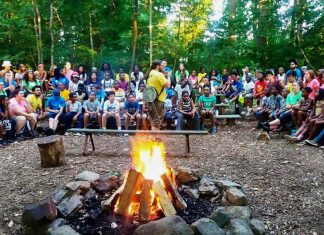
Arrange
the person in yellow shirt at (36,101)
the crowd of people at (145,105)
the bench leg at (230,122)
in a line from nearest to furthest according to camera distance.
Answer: the crowd of people at (145,105)
the person in yellow shirt at (36,101)
the bench leg at (230,122)

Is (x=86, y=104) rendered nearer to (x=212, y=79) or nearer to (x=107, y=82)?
(x=107, y=82)

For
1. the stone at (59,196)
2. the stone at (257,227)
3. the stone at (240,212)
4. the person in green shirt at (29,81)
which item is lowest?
the stone at (257,227)

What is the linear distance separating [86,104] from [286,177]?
646 cm

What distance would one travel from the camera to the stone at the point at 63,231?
3902 mm

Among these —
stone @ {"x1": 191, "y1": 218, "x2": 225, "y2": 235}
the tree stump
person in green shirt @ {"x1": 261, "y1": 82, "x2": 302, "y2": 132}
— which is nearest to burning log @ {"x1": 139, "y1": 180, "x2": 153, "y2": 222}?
stone @ {"x1": 191, "y1": 218, "x2": 225, "y2": 235}

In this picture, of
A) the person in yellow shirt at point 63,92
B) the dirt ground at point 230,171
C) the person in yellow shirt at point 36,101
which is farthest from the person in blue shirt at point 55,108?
the dirt ground at point 230,171

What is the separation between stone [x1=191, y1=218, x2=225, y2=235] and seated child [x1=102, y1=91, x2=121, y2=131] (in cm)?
629

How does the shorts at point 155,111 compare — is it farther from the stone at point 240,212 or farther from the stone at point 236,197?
the stone at point 240,212

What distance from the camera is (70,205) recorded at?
441cm

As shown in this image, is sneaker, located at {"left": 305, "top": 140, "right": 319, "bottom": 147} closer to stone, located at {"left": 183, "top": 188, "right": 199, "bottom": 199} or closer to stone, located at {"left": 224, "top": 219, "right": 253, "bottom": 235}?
stone, located at {"left": 183, "top": 188, "right": 199, "bottom": 199}

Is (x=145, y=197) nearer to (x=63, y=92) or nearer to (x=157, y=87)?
(x=157, y=87)

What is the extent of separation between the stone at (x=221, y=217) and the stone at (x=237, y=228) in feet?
0.19

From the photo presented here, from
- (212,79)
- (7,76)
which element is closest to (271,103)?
(212,79)

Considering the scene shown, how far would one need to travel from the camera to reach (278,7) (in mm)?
14172
